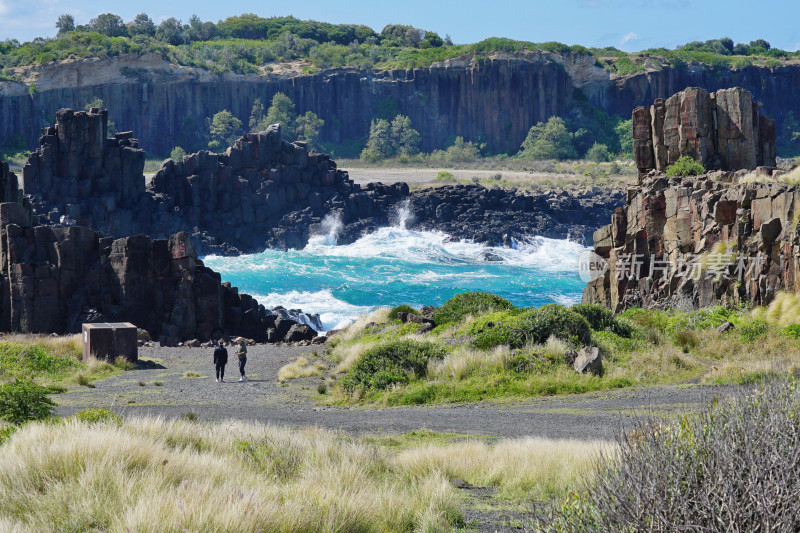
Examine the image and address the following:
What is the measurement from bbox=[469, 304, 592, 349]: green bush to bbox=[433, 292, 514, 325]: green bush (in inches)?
197

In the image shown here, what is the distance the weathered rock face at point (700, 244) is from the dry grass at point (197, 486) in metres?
17.4

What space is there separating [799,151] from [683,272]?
363 ft

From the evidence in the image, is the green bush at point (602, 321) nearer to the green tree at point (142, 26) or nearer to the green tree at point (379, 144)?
the green tree at point (379, 144)

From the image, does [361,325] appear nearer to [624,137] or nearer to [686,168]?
[686,168]

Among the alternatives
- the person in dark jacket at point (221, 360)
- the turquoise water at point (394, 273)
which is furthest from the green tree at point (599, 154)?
the person in dark jacket at point (221, 360)

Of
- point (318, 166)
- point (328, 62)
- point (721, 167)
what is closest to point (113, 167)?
point (318, 166)

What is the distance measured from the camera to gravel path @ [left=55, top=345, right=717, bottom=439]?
14664mm

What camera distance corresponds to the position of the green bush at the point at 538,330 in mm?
22094

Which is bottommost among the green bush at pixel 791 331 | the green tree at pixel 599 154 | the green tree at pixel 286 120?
the green bush at pixel 791 331

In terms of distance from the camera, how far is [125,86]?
121 m

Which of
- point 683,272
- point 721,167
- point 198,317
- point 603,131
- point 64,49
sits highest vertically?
point 64,49

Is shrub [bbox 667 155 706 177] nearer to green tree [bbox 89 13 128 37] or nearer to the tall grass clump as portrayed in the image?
the tall grass clump

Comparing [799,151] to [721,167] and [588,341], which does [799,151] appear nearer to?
[721,167]

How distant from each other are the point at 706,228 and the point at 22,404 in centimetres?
2089
